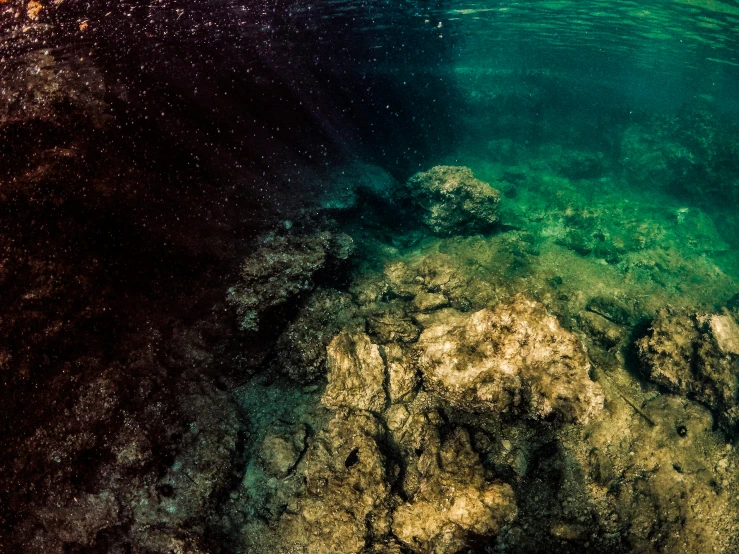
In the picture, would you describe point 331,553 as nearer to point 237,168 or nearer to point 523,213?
point 237,168

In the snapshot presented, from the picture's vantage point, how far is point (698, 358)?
570cm

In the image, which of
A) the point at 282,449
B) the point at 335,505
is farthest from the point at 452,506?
the point at 282,449

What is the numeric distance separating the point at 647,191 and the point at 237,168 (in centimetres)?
2300

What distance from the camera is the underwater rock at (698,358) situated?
536cm

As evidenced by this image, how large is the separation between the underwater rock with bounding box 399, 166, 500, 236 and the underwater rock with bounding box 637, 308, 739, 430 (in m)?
5.53

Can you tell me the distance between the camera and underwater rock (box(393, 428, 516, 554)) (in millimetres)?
3332

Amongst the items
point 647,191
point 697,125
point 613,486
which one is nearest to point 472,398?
point 613,486

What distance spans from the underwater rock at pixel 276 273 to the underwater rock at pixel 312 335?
1.22 feet

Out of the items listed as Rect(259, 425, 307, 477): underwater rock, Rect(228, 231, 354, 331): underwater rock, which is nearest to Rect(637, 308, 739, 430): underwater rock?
Rect(259, 425, 307, 477): underwater rock

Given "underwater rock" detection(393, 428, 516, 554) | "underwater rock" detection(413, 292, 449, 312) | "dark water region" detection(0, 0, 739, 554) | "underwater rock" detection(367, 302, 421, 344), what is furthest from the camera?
"underwater rock" detection(413, 292, 449, 312)

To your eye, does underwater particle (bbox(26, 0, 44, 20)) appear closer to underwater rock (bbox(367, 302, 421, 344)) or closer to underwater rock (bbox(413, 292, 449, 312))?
underwater rock (bbox(367, 302, 421, 344))

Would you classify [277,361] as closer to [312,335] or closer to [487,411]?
[312,335]

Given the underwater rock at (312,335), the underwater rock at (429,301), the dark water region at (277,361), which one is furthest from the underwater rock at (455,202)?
the underwater rock at (312,335)

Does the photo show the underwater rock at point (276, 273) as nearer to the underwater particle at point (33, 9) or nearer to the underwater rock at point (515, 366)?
the underwater rock at point (515, 366)
